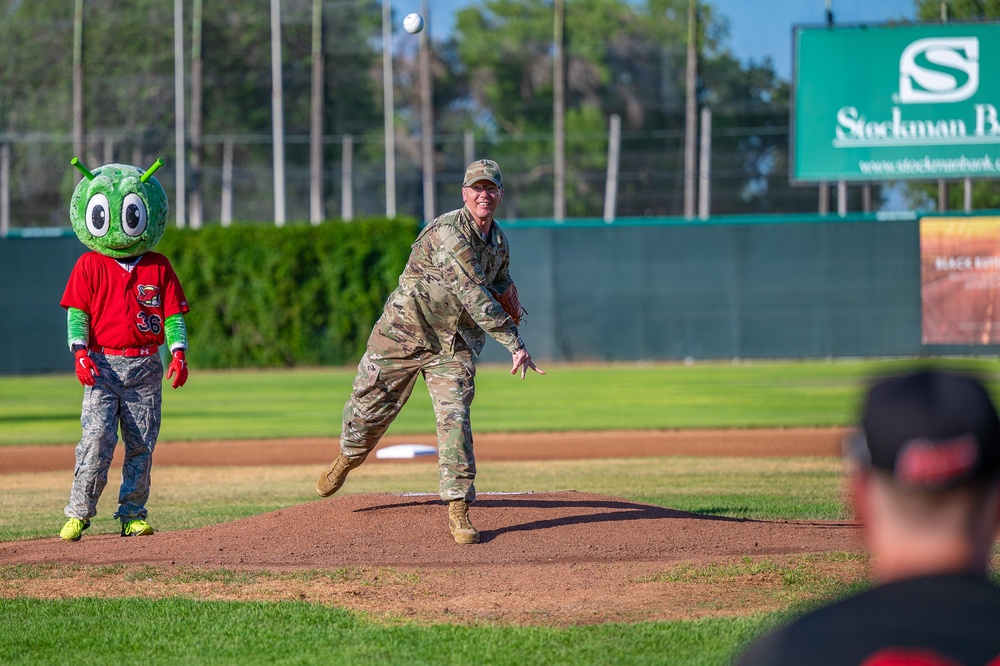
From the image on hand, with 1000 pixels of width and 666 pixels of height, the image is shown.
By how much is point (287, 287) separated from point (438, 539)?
19227 mm

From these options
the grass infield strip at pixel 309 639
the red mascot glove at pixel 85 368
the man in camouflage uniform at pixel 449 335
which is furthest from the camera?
the red mascot glove at pixel 85 368

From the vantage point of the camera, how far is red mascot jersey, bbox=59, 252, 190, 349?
21.2 ft

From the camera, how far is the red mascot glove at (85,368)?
20.5ft

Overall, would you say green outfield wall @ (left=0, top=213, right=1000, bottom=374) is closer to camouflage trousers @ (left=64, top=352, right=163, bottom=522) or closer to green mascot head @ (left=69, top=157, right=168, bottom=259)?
green mascot head @ (left=69, top=157, right=168, bottom=259)

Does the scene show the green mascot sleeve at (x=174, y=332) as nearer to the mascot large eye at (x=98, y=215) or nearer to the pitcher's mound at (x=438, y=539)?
the mascot large eye at (x=98, y=215)

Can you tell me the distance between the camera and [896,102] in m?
22.6

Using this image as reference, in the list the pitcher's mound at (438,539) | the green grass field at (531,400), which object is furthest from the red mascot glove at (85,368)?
the green grass field at (531,400)

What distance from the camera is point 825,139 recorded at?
2262 centimetres

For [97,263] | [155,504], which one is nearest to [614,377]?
[155,504]

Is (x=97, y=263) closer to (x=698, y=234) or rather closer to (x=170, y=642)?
(x=170, y=642)

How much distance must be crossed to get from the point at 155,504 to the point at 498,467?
3.25 m

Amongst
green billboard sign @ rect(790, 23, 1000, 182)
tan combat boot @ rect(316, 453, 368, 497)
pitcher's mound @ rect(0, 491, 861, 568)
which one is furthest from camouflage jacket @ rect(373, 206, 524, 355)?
green billboard sign @ rect(790, 23, 1000, 182)

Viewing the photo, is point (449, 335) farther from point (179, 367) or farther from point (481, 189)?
point (179, 367)

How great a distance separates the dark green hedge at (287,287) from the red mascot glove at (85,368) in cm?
1815
